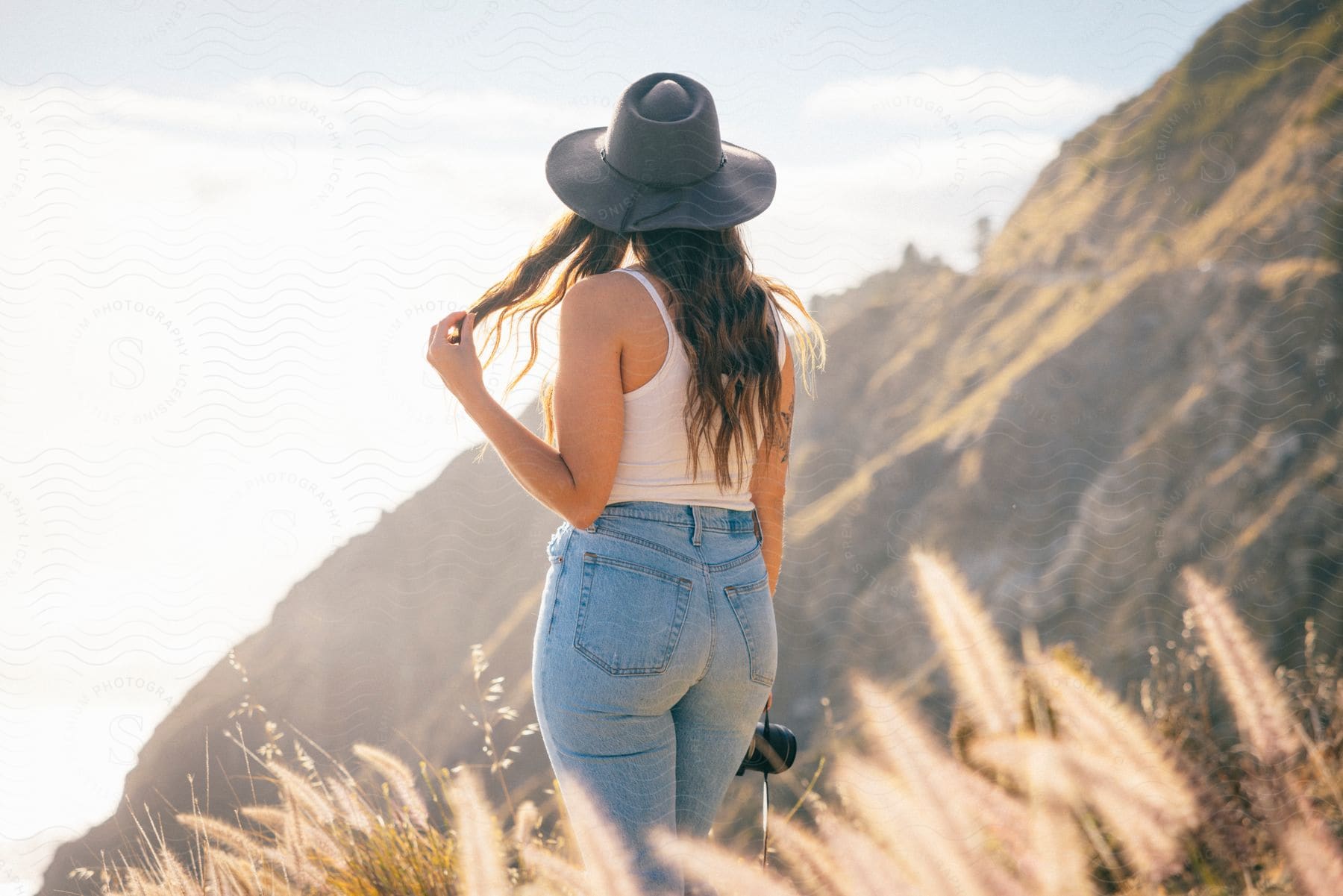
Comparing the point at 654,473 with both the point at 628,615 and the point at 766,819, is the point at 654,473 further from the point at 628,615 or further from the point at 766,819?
the point at 766,819

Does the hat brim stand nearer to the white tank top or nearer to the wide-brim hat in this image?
the wide-brim hat

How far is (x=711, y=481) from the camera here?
4.53ft

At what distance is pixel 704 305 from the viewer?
1.35 meters

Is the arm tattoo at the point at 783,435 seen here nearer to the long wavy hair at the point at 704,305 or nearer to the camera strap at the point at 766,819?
the long wavy hair at the point at 704,305

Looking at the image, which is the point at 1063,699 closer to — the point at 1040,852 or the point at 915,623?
the point at 1040,852

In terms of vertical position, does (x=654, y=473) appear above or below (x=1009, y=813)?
above

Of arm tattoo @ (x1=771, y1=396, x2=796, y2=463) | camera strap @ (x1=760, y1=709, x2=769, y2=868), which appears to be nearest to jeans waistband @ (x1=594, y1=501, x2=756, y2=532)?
arm tattoo @ (x1=771, y1=396, x2=796, y2=463)

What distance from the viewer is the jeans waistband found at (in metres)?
1.33

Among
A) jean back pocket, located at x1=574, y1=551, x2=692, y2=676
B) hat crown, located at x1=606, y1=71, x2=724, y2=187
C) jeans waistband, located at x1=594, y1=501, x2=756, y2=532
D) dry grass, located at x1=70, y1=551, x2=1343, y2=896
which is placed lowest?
dry grass, located at x1=70, y1=551, x2=1343, y2=896

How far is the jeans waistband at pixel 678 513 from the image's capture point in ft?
4.35

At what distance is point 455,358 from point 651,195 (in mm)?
385

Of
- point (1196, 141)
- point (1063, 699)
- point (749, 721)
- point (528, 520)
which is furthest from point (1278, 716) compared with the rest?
point (1196, 141)

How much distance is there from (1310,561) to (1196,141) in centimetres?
623

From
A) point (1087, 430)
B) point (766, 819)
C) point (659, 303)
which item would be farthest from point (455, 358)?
point (1087, 430)
